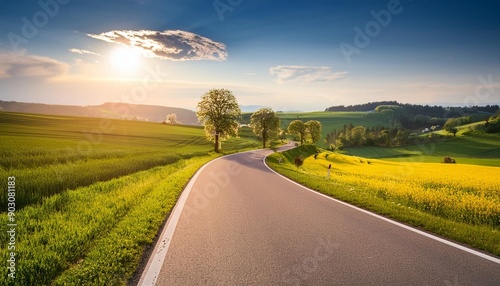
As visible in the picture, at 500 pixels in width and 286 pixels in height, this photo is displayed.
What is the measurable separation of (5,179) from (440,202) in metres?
16.2

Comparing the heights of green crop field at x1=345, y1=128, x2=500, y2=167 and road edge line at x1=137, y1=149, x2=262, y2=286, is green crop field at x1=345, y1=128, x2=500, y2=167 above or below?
below

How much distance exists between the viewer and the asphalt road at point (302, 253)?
3.92m

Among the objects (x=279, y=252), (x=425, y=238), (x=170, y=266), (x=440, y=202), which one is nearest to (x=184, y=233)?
(x=170, y=266)

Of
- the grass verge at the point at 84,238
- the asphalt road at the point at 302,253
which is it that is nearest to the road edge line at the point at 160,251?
the asphalt road at the point at 302,253

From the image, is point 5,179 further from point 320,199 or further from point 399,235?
point 399,235

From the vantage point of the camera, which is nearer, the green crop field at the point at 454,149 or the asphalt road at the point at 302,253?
the asphalt road at the point at 302,253

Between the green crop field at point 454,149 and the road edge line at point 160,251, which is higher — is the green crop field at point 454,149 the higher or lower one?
the lower one

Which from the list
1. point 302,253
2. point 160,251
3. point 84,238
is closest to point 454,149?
point 302,253

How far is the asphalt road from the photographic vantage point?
3.92 metres

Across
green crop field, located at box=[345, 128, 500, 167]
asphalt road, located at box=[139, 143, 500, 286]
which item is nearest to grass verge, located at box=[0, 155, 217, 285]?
asphalt road, located at box=[139, 143, 500, 286]

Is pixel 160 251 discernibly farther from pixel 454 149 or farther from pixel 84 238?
pixel 454 149

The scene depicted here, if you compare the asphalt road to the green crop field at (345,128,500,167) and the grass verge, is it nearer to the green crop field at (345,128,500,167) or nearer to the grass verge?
the grass verge

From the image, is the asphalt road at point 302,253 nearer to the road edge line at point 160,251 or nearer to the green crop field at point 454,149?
the road edge line at point 160,251

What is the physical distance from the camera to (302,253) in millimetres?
4777
